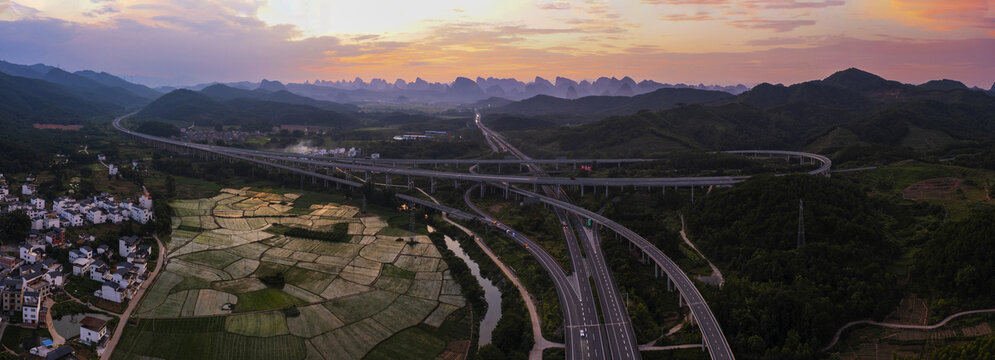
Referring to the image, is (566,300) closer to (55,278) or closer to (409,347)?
(409,347)

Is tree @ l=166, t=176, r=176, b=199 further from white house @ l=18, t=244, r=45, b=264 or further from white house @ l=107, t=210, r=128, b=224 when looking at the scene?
white house @ l=18, t=244, r=45, b=264

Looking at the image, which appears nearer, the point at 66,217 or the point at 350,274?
the point at 350,274

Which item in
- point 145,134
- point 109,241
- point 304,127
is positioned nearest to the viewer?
point 109,241

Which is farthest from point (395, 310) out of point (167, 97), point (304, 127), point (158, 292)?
point (167, 97)

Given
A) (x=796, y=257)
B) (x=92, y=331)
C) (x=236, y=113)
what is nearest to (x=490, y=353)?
(x=92, y=331)

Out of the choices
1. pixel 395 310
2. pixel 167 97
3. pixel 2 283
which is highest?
pixel 167 97

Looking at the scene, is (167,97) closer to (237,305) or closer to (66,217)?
(66,217)
